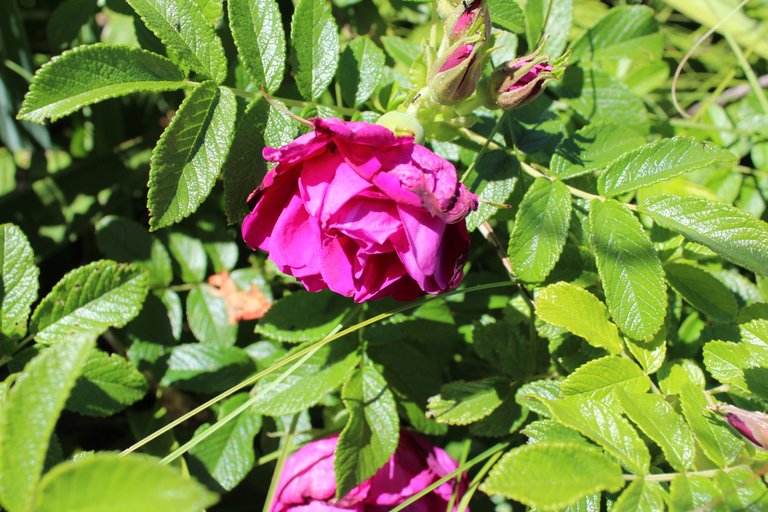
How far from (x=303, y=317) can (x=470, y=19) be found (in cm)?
68

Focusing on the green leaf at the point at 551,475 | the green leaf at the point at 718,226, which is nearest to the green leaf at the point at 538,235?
the green leaf at the point at 718,226

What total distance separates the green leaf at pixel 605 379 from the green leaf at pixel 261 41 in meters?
0.72

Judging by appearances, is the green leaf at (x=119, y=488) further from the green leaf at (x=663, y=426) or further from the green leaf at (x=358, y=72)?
the green leaf at (x=358, y=72)

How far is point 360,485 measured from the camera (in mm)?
1229

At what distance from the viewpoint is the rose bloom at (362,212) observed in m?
0.91

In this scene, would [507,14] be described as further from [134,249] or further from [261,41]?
[134,249]

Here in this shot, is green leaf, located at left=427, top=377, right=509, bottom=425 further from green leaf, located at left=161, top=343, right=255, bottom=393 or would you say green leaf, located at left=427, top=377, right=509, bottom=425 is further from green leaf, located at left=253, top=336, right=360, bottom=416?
green leaf, located at left=161, top=343, right=255, bottom=393

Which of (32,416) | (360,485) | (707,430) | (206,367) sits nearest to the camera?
(32,416)

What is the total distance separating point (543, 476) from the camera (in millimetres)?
802

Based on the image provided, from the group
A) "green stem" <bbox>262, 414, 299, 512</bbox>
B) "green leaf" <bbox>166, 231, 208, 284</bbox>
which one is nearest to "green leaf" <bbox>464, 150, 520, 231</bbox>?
"green stem" <bbox>262, 414, 299, 512</bbox>

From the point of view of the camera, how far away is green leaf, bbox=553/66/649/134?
1.56 metres

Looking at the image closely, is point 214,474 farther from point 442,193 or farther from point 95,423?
point 442,193

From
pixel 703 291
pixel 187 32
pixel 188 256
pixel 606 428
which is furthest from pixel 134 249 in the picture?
pixel 703 291

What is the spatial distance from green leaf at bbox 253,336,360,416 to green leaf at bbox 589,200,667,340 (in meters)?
0.51
